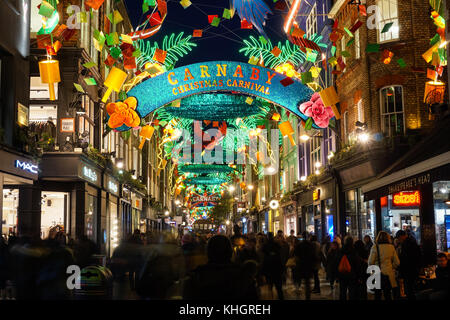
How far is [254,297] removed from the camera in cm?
630

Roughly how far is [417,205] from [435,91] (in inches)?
167

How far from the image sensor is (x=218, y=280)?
238 inches

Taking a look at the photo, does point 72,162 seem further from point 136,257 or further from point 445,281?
point 445,281

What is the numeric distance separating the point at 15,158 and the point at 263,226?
45188 mm

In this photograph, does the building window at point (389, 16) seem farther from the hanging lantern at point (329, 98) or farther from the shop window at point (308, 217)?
the shop window at point (308, 217)

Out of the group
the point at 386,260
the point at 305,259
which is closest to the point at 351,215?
the point at 305,259

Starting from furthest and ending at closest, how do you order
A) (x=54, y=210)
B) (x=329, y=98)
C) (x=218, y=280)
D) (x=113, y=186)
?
(x=113, y=186), (x=54, y=210), (x=329, y=98), (x=218, y=280)

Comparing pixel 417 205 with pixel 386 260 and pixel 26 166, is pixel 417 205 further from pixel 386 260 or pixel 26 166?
pixel 26 166

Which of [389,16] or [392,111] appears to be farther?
[389,16]

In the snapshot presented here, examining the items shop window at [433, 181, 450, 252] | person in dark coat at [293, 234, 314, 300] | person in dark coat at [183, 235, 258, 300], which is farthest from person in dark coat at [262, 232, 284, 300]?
person in dark coat at [183, 235, 258, 300]

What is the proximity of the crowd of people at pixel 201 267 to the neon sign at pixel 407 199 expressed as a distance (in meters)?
3.18

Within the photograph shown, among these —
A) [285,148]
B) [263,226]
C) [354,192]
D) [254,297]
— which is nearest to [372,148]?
[354,192]

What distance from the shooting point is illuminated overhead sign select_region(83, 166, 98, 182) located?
23.4 metres

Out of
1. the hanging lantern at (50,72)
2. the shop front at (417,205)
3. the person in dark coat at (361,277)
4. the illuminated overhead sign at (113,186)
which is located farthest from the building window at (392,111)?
the illuminated overhead sign at (113,186)
